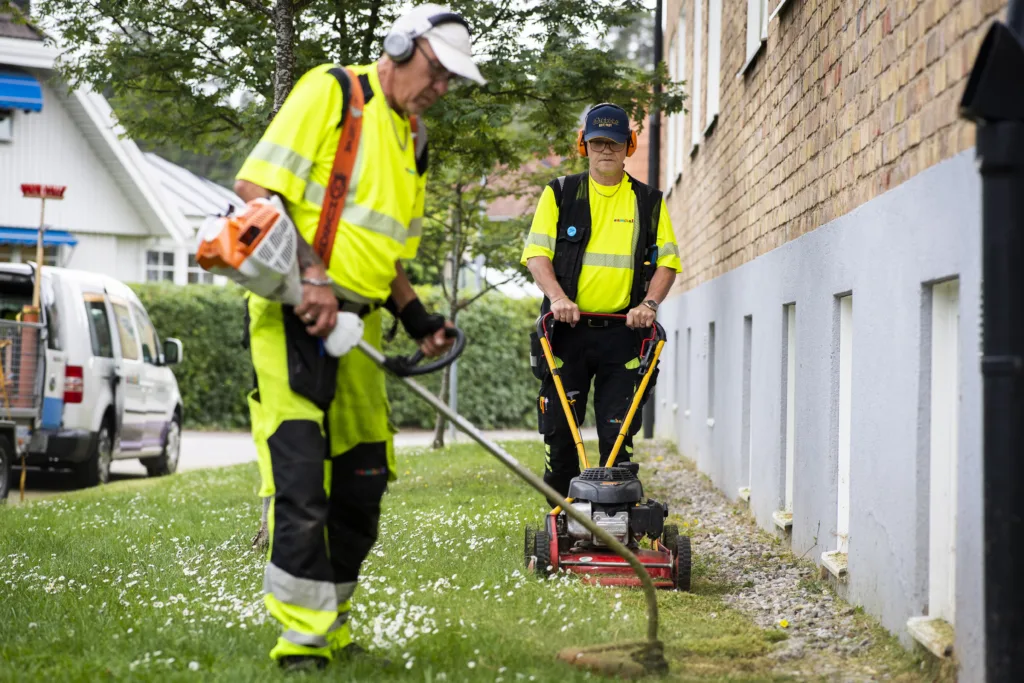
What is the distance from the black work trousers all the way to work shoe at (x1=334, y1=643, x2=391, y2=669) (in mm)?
2502

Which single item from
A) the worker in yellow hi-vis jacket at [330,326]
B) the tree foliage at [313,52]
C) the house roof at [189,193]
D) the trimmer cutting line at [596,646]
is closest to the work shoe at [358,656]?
the worker in yellow hi-vis jacket at [330,326]

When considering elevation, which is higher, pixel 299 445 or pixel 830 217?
pixel 830 217

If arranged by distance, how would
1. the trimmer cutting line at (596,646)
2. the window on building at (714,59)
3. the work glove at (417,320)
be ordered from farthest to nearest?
the window on building at (714,59) → the work glove at (417,320) → the trimmer cutting line at (596,646)

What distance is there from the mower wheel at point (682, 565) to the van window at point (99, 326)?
8.22 meters

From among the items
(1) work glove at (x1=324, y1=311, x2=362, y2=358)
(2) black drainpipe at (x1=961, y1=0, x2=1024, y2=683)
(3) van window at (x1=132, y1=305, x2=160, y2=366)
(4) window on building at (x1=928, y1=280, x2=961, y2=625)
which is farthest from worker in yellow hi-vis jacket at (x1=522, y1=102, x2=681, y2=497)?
(3) van window at (x1=132, y1=305, x2=160, y2=366)

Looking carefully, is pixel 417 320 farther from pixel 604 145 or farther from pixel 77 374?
pixel 77 374

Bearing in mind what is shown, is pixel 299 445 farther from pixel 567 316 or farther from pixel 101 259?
pixel 101 259

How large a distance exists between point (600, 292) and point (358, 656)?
119 inches

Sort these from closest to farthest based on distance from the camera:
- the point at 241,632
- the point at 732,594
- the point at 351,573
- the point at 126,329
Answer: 1. the point at 351,573
2. the point at 241,632
3. the point at 732,594
4. the point at 126,329

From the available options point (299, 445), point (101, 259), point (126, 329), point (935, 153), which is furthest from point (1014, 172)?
point (101, 259)

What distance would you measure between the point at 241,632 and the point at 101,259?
2892 centimetres

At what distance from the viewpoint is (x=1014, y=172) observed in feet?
11.2

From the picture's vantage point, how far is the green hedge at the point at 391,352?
81.9ft

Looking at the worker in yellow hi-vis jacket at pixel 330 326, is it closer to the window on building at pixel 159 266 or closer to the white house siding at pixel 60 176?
the white house siding at pixel 60 176
